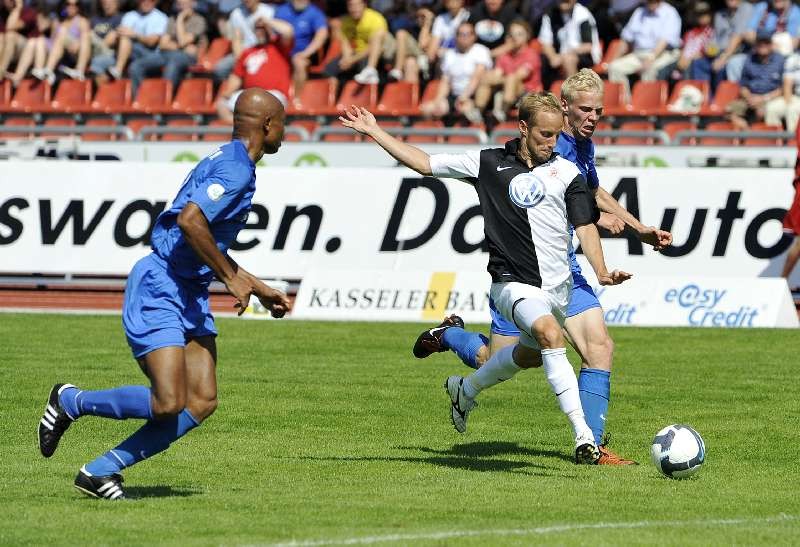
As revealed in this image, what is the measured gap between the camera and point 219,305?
2050cm

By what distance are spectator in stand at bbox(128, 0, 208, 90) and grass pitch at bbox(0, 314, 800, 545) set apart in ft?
34.7

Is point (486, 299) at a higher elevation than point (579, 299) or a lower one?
lower

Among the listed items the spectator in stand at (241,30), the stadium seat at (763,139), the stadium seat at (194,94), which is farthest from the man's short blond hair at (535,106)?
the stadium seat at (194,94)

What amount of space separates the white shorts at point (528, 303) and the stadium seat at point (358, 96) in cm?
1496

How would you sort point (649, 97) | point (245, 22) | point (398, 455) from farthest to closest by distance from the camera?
point (245, 22) → point (649, 97) → point (398, 455)

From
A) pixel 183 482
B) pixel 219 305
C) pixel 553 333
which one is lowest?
pixel 219 305

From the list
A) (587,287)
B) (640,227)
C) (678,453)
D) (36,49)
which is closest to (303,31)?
(36,49)

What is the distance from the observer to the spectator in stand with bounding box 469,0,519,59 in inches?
938

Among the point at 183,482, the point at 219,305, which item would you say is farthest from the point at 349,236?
the point at 183,482

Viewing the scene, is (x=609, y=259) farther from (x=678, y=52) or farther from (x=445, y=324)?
(x=445, y=324)

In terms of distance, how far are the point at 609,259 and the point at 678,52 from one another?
578 centimetres

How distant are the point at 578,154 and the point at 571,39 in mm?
13563

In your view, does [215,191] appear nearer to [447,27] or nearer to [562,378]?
[562,378]

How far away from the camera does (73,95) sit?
27.2 m
